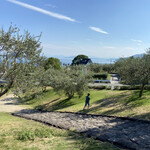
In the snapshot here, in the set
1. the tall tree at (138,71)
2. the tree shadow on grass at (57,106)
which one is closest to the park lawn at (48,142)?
the tall tree at (138,71)

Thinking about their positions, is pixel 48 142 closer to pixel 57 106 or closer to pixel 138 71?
pixel 138 71

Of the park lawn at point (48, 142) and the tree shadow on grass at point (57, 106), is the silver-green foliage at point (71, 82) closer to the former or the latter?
the tree shadow on grass at point (57, 106)

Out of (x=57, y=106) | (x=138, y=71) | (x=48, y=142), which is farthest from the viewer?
(x=57, y=106)

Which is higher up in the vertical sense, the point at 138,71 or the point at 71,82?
the point at 138,71

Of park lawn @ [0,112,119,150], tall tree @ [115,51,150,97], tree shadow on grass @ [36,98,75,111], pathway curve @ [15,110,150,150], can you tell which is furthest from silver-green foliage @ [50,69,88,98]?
park lawn @ [0,112,119,150]

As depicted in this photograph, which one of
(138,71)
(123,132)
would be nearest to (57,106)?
(138,71)

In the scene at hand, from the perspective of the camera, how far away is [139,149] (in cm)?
814

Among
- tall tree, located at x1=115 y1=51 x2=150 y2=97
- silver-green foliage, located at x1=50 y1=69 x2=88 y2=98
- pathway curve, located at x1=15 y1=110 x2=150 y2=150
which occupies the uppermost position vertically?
tall tree, located at x1=115 y1=51 x2=150 y2=97

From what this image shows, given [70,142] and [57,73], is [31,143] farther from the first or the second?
[57,73]

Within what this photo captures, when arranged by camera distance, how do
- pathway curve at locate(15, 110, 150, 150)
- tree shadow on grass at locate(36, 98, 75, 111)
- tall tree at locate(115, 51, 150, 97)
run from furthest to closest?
tree shadow on grass at locate(36, 98, 75, 111) < tall tree at locate(115, 51, 150, 97) < pathway curve at locate(15, 110, 150, 150)

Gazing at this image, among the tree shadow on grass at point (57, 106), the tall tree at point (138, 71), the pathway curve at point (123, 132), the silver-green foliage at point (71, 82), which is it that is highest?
the tall tree at point (138, 71)

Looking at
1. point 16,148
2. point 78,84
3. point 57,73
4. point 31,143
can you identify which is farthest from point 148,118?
point 57,73

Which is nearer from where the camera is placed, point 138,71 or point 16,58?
point 16,58

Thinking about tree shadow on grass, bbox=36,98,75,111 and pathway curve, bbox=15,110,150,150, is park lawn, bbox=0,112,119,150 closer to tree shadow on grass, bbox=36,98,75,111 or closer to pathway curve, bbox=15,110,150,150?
pathway curve, bbox=15,110,150,150
